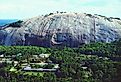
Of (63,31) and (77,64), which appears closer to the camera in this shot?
(77,64)

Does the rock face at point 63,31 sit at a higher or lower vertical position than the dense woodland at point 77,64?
higher

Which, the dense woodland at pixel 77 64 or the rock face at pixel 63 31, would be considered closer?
the dense woodland at pixel 77 64

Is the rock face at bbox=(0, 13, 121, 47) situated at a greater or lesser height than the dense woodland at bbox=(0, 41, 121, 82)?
greater

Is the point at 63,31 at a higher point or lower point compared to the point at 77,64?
higher

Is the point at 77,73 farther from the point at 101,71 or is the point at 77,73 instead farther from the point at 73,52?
the point at 73,52

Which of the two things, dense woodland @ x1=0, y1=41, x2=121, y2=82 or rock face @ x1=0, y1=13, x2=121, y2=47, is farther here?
rock face @ x1=0, y1=13, x2=121, y2=47
